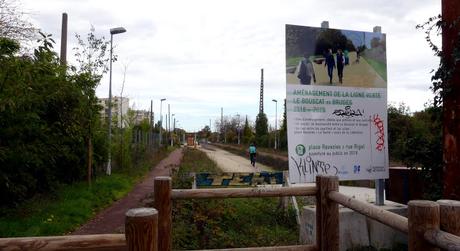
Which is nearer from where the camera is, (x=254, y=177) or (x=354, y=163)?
(x=354, y=163)

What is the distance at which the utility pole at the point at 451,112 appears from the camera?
20.1 ft

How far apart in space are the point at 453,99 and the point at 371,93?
1237 mm

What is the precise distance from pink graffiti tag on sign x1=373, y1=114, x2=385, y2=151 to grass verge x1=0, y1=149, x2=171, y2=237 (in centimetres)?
556

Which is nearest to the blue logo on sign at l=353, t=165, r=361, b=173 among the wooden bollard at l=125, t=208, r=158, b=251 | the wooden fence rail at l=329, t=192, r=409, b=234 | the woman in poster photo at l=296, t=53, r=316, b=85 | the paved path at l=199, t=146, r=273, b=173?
the woman in poster photo at l=296, t=53, r=316, b=85

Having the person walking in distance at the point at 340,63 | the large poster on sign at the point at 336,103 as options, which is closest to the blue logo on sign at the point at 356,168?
the large poster on sign at the point at 336,103

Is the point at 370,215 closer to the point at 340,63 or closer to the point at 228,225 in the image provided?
the point at 340,63

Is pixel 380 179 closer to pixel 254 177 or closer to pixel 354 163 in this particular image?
→ pixel 354 163

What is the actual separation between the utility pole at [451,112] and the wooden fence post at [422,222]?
3.83 m

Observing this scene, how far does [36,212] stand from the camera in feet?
31.7

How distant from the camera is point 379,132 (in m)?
7.16

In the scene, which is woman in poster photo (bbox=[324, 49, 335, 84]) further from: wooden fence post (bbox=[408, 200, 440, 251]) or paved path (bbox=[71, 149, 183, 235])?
paved path (bbox=[71, 149, 183, 235])

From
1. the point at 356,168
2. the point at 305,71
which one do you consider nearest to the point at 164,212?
the point at 305,71

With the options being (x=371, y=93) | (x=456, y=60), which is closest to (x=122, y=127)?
(x=371, y=93)

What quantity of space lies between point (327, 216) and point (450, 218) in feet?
5.87
